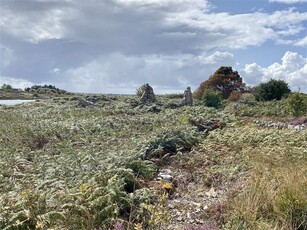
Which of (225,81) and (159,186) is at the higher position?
(225,81)

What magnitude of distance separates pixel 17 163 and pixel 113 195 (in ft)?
9.77

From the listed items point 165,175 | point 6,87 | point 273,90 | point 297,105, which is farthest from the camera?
point 6,87

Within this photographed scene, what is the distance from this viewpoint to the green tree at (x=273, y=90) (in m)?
27.2

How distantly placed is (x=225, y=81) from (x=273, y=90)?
9.43m

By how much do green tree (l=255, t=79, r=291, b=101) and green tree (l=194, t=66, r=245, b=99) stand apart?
8.72 metres

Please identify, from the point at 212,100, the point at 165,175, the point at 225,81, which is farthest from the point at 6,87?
the point at 165,175

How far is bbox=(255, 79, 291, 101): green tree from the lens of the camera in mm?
27203

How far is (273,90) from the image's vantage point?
27.3 meters

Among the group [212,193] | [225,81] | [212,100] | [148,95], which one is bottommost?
[212,193]

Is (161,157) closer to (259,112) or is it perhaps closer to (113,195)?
(113,195)

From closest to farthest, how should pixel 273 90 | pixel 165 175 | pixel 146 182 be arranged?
pixel 146 182 → pixel 165 175 → pixel 273 90

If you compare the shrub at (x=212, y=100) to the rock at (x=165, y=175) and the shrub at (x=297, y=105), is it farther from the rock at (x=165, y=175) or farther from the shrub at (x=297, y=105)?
the rock at (x=165, y=175)

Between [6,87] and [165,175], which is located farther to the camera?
[6,87]

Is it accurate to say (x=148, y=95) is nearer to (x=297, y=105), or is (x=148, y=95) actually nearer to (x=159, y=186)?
(x=297, y=105)
